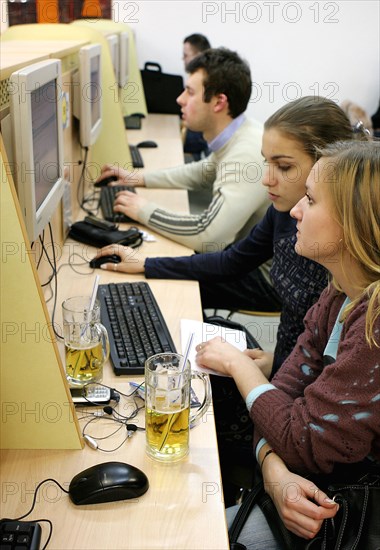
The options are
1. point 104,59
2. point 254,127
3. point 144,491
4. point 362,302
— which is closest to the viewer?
point 144,491

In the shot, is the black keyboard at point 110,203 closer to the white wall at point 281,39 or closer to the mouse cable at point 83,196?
the mouse cable at point 83,196

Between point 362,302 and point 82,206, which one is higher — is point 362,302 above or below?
above

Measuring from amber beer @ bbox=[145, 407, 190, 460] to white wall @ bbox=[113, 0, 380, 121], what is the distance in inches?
119

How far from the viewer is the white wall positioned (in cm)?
385

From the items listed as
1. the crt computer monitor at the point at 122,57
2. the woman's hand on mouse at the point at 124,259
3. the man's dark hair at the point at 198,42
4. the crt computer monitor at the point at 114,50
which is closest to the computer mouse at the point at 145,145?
the crt computer monitor at the point at 114,50

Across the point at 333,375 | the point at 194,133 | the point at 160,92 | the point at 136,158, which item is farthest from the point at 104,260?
the point at 160,92

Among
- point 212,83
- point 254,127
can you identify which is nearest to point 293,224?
point 254,127

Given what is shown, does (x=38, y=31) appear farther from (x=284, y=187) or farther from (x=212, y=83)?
(x=284, y=187)

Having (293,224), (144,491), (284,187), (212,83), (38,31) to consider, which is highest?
(38,31)

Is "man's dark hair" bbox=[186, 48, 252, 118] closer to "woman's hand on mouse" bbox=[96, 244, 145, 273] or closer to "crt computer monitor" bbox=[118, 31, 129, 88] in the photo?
"woman's hand on mouse" bbox=[96, 244, 145, 273]

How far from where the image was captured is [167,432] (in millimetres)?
998

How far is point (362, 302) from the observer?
103cm

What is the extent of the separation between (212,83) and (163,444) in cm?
159

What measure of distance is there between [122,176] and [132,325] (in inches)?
53.1
